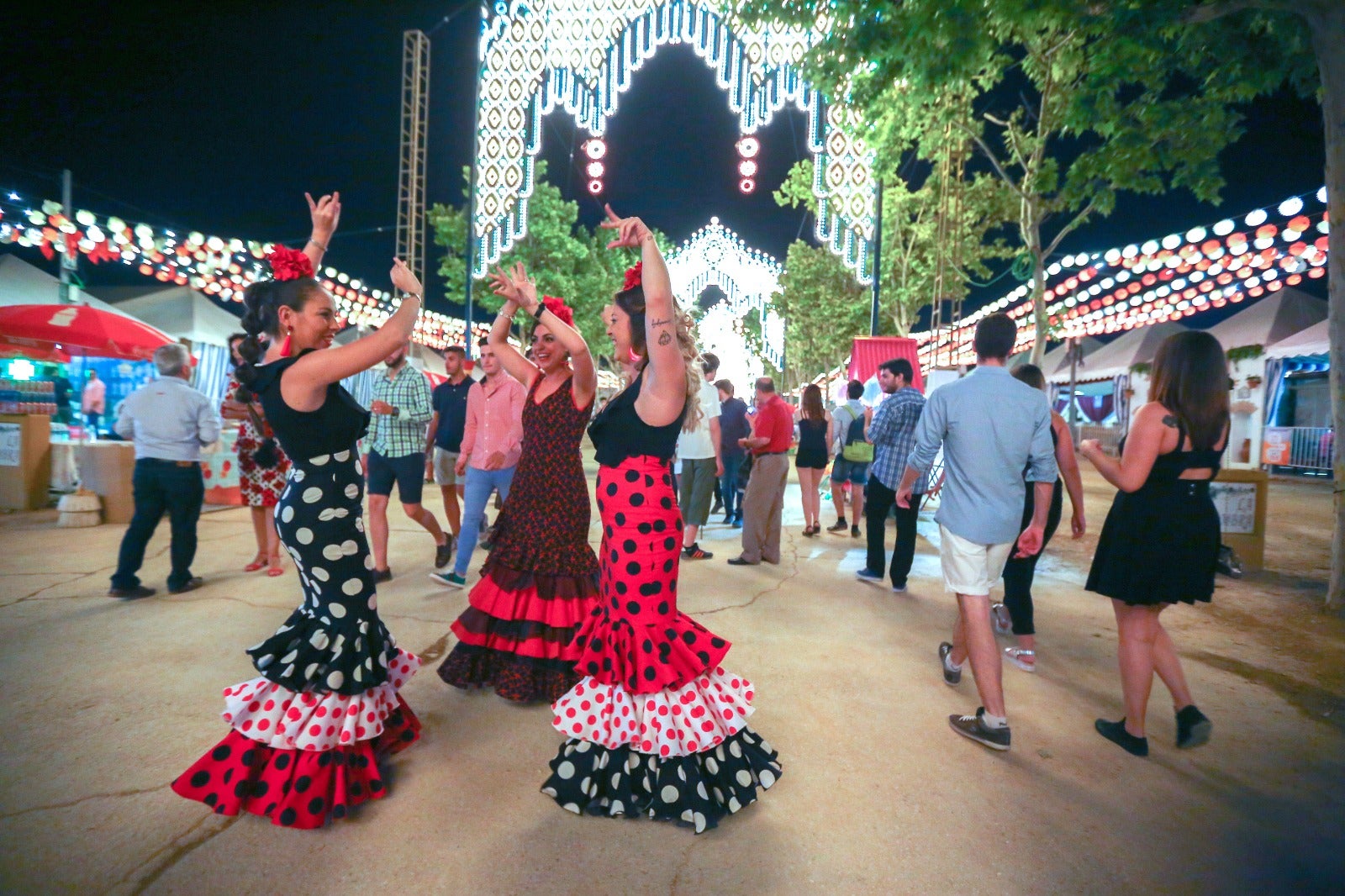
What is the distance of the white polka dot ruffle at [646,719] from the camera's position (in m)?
2.19

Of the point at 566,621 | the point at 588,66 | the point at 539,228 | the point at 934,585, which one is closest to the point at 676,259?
the point at 539,228

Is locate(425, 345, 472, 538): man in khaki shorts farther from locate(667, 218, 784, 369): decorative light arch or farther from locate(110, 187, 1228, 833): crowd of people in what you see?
locate(667, 218, 784, 369): decorative light arch

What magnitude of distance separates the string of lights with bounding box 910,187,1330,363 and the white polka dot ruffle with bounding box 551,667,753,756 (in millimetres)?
7213

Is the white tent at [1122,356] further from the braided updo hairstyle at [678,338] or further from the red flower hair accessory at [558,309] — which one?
the braided updo hairstyle at [678,338]

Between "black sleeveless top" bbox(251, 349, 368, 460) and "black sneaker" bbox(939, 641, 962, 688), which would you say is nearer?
"black sleeveless top" bbox(251, 349, 368, 460)

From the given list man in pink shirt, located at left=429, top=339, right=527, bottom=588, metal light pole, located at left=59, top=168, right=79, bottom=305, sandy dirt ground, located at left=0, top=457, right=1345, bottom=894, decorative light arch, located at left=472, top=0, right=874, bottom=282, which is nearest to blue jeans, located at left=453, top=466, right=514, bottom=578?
man in pink shirt, located at left=429, top=339, right=527, bottom=588

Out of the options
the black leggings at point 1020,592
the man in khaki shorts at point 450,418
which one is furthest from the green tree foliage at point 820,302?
the black leggings at point 1020,592

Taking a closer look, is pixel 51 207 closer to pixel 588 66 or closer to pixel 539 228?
pixel 588 66

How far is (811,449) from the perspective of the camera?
791 cm

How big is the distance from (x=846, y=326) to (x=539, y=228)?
1594 cm

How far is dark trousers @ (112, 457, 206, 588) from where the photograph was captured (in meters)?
4.60

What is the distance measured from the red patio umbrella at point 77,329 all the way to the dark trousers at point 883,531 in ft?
31.0

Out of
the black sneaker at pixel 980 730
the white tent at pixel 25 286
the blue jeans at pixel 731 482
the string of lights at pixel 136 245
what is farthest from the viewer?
the white tent at pixel 25 286

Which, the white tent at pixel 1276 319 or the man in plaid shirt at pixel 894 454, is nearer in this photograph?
the man in plaid shirt at pixel 894 454
